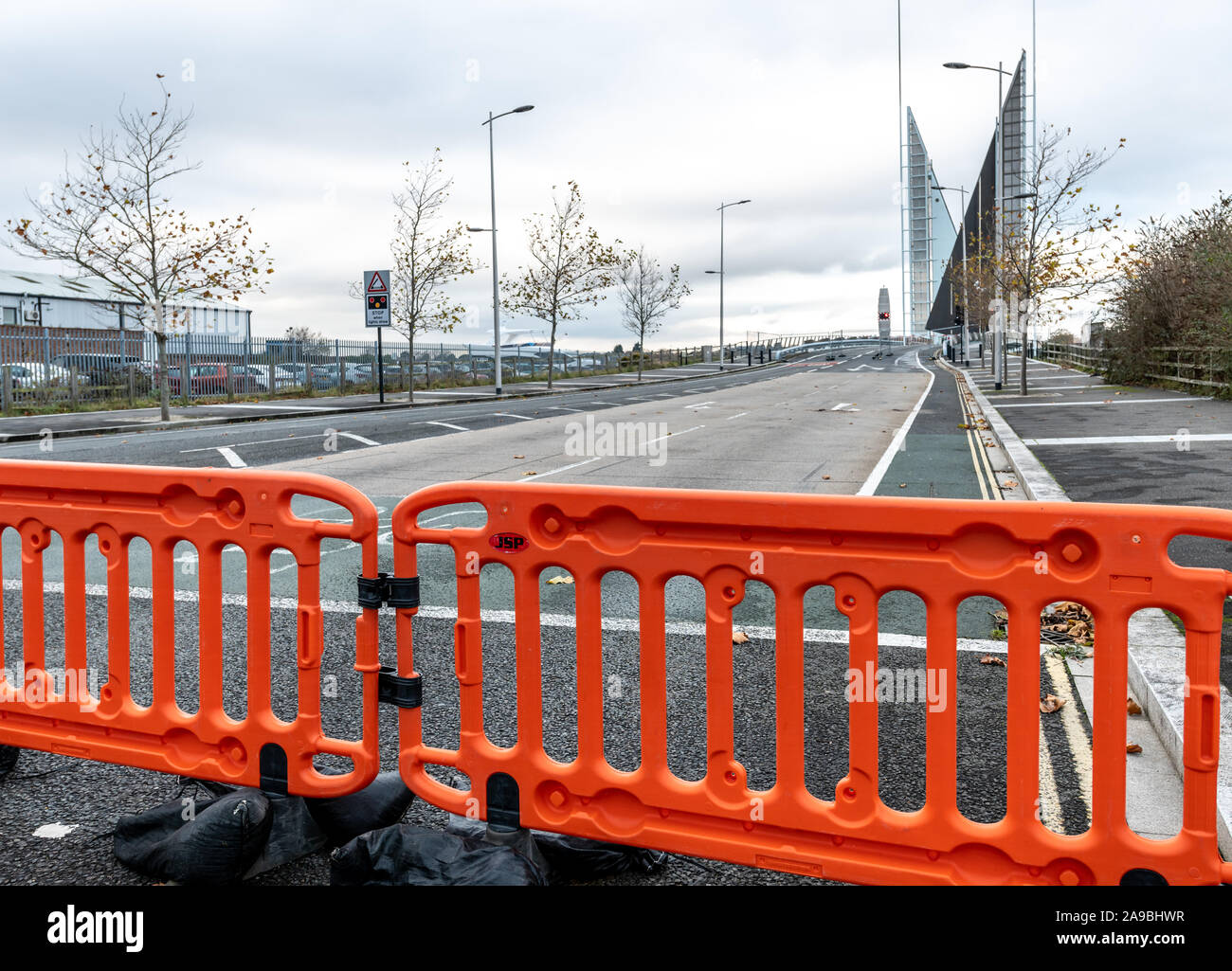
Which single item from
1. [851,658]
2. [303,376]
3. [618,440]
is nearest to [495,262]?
[303,376]

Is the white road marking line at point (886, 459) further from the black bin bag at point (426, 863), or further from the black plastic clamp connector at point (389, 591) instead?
the black bin bag at point (426, 863)

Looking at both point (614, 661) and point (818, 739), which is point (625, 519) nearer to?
point (818, 739)

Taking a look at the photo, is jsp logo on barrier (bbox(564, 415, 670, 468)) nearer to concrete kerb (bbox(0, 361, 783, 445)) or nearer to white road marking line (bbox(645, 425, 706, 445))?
white road marking line (bbox(645, 425, 706, 445))

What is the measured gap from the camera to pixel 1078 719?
15.1 feet

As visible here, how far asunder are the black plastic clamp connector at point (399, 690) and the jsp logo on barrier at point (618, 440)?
36.5ft

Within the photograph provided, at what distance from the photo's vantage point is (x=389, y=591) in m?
3.55

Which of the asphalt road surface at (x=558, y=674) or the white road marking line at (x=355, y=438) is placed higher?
the white road marking line at (x=355, y=438)

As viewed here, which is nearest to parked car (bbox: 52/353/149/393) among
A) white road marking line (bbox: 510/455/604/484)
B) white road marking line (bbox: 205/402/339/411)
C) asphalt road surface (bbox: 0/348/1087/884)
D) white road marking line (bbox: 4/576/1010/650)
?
white road marking line (bbox: 205/402/339/411)

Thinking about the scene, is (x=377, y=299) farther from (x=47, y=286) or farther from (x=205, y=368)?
(x=47, y=286)

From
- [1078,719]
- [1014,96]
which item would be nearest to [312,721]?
[1078,719]

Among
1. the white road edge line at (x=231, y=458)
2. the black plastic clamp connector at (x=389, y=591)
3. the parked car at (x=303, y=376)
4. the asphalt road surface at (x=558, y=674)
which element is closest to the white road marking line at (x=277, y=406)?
the parked car at (x=303, y=376)

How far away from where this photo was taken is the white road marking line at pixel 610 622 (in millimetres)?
5885

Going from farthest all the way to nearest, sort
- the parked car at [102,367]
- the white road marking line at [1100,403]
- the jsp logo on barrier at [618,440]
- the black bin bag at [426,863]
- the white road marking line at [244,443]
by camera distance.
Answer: the parked car at [102,367]
the white road marking line at [1100,403]
the white road marking line at [244,443]
the jsp logo on barrier at [618,440]
the black bin bag at [426,863]
